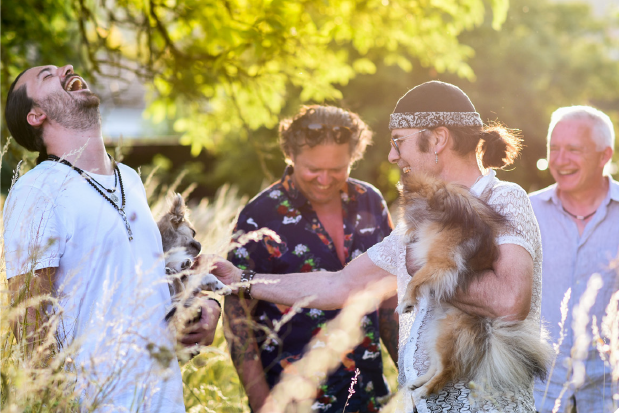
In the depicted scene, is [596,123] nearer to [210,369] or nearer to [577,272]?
[577,272]

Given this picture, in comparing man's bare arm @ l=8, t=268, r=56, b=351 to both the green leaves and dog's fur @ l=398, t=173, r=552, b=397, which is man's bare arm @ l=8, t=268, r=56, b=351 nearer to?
dog's fur @ l=398, t=173, r=552, b=397

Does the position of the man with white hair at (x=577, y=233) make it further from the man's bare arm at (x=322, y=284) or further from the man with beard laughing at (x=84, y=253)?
the man with beard laughing at (x=84, y=253)

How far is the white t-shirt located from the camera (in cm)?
207

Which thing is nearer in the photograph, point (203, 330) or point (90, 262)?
point (90, 262)

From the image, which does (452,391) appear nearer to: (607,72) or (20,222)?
(20,222)

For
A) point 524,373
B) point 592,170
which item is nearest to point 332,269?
point 524,373

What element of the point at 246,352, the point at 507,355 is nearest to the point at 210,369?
the point at 246,352

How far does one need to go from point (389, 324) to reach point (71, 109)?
2.34 metres

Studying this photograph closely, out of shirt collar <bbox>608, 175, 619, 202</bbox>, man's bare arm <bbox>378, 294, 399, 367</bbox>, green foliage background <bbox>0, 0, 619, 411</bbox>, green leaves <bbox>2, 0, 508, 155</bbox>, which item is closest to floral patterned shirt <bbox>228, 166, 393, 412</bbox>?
man's bare arm <bbox>378, 294, 399, 367</bbox>

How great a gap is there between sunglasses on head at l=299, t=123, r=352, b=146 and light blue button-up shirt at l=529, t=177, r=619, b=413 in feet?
5.82

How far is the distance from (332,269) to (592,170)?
91.8 inches

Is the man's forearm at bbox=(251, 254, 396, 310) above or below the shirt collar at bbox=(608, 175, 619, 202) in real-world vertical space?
below

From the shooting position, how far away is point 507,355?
7.48 feet

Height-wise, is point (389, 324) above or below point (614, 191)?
below
